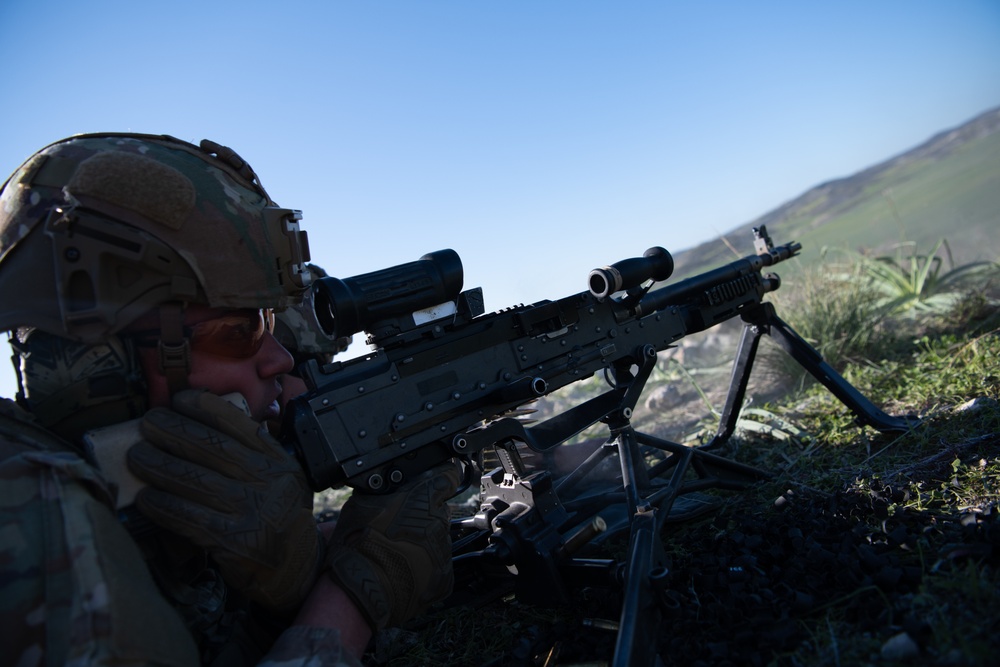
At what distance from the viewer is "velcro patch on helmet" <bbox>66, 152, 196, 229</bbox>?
2334 millimetres

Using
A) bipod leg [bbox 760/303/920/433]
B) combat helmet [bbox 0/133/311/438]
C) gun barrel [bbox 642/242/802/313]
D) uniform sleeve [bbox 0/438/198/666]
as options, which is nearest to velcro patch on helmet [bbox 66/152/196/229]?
combat helmet [bbox 0/133/311/438]

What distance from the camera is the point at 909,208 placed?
504 inches

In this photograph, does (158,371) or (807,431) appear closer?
(158,371)

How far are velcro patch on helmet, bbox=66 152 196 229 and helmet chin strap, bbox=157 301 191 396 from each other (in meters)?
0.34

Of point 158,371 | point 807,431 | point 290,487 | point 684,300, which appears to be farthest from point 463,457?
point 807,431

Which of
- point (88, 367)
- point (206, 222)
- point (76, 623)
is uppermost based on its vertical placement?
point (206, 222)

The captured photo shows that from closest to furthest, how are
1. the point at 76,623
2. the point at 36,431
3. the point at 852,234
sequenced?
1. the point at 76,623
2. the point at 36,431
3. the point at 852,234

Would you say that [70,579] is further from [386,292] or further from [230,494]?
[386,292]

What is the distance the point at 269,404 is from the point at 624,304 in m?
2.09

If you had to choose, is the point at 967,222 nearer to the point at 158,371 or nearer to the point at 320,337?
the point at 320,337

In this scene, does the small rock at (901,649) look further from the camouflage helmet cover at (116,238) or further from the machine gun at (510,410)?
the camouflage helmet cover at (116,238)

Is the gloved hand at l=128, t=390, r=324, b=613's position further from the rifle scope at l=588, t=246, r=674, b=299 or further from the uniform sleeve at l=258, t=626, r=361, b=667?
the rifle scope at l=588, t=246, r=674, b=299

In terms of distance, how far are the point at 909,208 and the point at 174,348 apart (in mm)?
14432

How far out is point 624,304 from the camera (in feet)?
12.3
